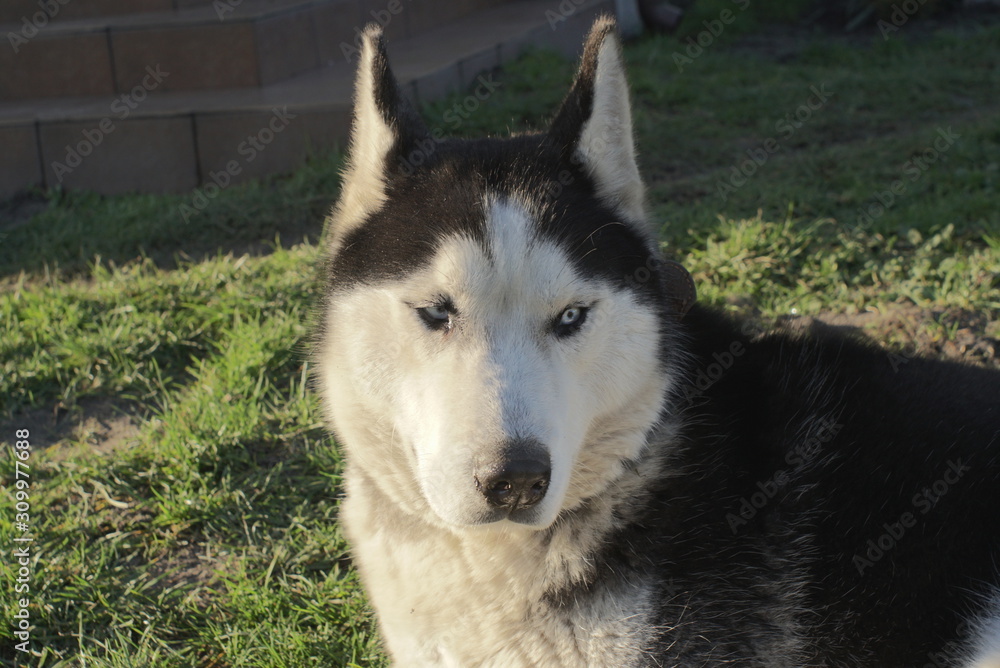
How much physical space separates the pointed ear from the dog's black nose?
853mm

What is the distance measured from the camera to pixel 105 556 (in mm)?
3205

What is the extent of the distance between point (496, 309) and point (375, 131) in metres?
0.68

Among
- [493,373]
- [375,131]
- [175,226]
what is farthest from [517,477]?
[175,226]

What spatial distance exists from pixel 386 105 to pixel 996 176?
459 centimetres

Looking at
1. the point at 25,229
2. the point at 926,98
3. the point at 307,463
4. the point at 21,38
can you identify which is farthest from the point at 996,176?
the point at 21,38

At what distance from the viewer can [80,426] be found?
4.00 meters

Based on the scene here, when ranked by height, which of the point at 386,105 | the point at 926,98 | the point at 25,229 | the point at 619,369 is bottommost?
the point at 25,229

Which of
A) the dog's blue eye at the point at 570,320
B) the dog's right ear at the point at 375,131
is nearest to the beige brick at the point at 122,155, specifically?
the dog's right ear at the point at 375,131

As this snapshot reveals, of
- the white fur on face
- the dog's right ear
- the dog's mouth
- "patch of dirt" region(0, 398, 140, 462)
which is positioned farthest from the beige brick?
the dog's mouth

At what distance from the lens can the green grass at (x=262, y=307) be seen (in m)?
3.04

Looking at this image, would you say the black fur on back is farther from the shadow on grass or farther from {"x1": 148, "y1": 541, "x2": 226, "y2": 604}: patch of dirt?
the shadow on grass

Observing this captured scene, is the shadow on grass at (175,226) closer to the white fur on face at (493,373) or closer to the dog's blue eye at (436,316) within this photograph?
the white fur on face at (493,373)

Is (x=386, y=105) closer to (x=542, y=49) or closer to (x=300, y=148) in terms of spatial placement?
(x=300, y=148)

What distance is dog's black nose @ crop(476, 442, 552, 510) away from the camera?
1930mm
